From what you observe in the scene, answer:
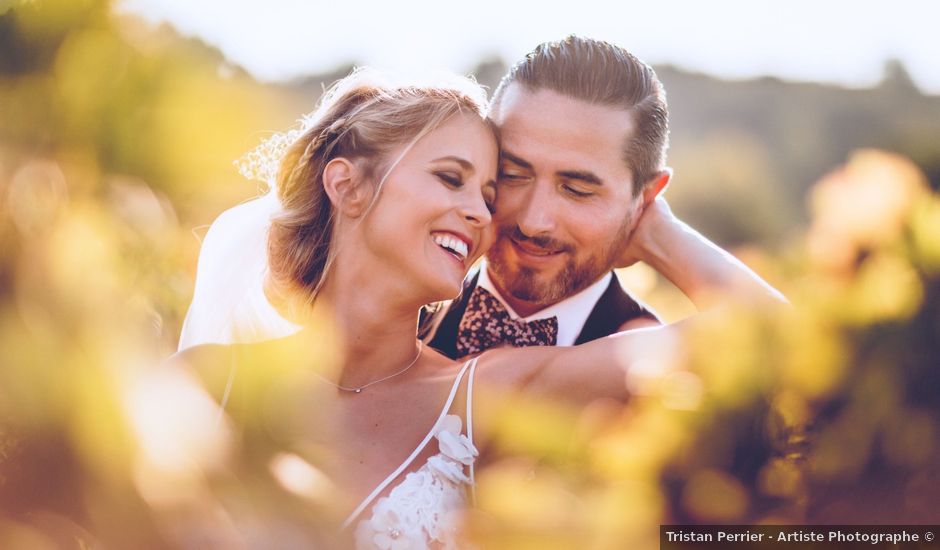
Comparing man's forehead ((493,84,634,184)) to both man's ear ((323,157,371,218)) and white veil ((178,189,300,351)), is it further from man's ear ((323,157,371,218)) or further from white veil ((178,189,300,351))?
white veil ((178,189,300,351))

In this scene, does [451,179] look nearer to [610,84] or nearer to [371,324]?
[371,324]

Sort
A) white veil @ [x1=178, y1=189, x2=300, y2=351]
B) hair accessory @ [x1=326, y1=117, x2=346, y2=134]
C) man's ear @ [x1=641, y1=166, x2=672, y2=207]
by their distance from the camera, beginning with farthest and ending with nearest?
1. man's ear @ [x1=641, y1=166, x2=672, y2=207]
2. white veil @ [x1=178, y1=189, x2=300, y2=351]
3. hair accessory @ [x1=326, y1=117, x2=346, y2=134]

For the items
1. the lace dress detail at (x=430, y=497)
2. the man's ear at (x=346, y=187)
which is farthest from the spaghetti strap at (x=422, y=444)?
the man's ear at (x=346, y=187)

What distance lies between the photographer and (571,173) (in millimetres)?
3994

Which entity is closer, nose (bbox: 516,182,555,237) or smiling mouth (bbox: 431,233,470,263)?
smiling mouth (bbox: 431,233,470,263)

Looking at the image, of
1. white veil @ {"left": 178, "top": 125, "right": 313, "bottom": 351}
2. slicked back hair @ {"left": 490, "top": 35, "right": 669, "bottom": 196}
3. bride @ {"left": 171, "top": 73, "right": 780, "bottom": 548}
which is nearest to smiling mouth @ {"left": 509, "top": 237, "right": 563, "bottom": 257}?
bride @ {"left": 171, "top": 73, "right": 780, "bottom": 548}

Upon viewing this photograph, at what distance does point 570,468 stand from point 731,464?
0.46 ft

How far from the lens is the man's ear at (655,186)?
4.39 meters

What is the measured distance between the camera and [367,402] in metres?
3.48

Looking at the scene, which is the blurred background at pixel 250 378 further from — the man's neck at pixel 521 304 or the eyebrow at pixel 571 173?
the man's neck at pixel 521 304

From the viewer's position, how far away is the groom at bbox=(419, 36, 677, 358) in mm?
3979

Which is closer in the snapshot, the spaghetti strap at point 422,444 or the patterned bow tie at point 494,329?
the spaghetti strap at point 422,444

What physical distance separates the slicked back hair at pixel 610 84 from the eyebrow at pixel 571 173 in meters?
0.25

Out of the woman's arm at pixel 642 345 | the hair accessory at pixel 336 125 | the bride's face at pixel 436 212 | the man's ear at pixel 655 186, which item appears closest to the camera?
the woman's arm at pixel 642 345
